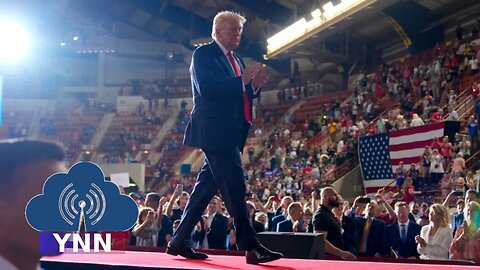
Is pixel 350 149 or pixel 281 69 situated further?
pixel 281 69

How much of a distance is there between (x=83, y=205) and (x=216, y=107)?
92cm

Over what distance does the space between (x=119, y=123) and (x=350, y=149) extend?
17378 mm

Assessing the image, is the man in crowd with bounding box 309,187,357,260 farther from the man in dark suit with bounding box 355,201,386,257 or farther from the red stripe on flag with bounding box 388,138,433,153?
the red stripe on flag with bounding box 388,138,433,153

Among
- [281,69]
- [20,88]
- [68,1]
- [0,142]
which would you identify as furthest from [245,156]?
[0,142]

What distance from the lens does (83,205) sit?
11.2 ft

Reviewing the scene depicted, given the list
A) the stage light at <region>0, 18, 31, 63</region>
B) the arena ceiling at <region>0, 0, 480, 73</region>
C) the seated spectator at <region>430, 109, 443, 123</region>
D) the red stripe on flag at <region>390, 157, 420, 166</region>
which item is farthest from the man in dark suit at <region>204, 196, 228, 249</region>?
the stage light at <region>0, 18, 31, 63</region>

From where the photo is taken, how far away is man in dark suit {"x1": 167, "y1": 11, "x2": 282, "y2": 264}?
321 centimetres

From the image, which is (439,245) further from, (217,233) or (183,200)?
(183,200)

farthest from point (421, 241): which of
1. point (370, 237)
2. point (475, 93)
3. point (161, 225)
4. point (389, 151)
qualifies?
point (475, 93)

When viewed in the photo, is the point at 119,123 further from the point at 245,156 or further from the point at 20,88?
the point at 245,156

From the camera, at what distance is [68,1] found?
30.4m

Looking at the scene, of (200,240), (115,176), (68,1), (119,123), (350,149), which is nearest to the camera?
(200,240)

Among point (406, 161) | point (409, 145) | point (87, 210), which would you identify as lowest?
point (87, 210)

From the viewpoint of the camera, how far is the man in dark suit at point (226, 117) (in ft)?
10.5
